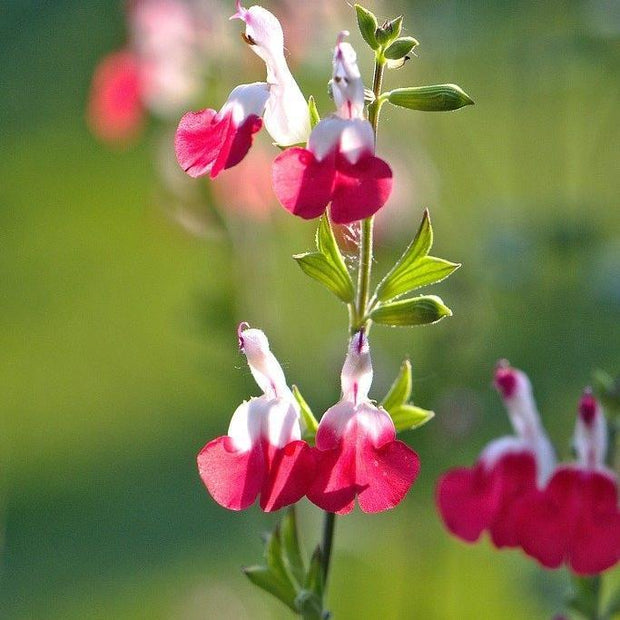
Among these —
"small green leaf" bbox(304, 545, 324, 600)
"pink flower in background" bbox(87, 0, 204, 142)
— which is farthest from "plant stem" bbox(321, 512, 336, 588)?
"pink flower in background" bbox(87, 0, 204, 142)

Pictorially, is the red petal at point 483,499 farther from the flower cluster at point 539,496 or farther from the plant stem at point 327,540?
the plant stem at point 327,540

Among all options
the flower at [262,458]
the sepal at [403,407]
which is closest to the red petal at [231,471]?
the flower at [262,458]

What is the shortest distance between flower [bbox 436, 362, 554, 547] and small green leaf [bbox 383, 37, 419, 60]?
0.29m

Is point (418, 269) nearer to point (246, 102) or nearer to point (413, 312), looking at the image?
point (413, 312)

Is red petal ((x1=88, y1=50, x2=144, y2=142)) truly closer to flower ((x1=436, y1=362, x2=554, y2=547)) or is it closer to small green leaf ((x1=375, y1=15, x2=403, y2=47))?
flower ((x1=436, y1=362, x2=554, y2=547))

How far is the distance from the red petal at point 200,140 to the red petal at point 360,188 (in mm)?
114

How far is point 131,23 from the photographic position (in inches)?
74.5

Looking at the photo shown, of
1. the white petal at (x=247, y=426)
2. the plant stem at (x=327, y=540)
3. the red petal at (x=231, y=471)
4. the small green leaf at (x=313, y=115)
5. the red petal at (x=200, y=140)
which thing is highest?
the small green leaf at (x=313, y=115)

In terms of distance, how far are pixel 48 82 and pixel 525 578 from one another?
350cm

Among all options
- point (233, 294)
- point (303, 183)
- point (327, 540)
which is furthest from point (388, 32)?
point (233, 294)

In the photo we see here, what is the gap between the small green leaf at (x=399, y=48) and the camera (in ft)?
2.33

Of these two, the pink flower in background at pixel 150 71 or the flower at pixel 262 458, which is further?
the pink flower in background at pixel 150 71

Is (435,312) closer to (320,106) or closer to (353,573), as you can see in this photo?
(353,573)

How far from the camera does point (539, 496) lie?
89 centimetres
